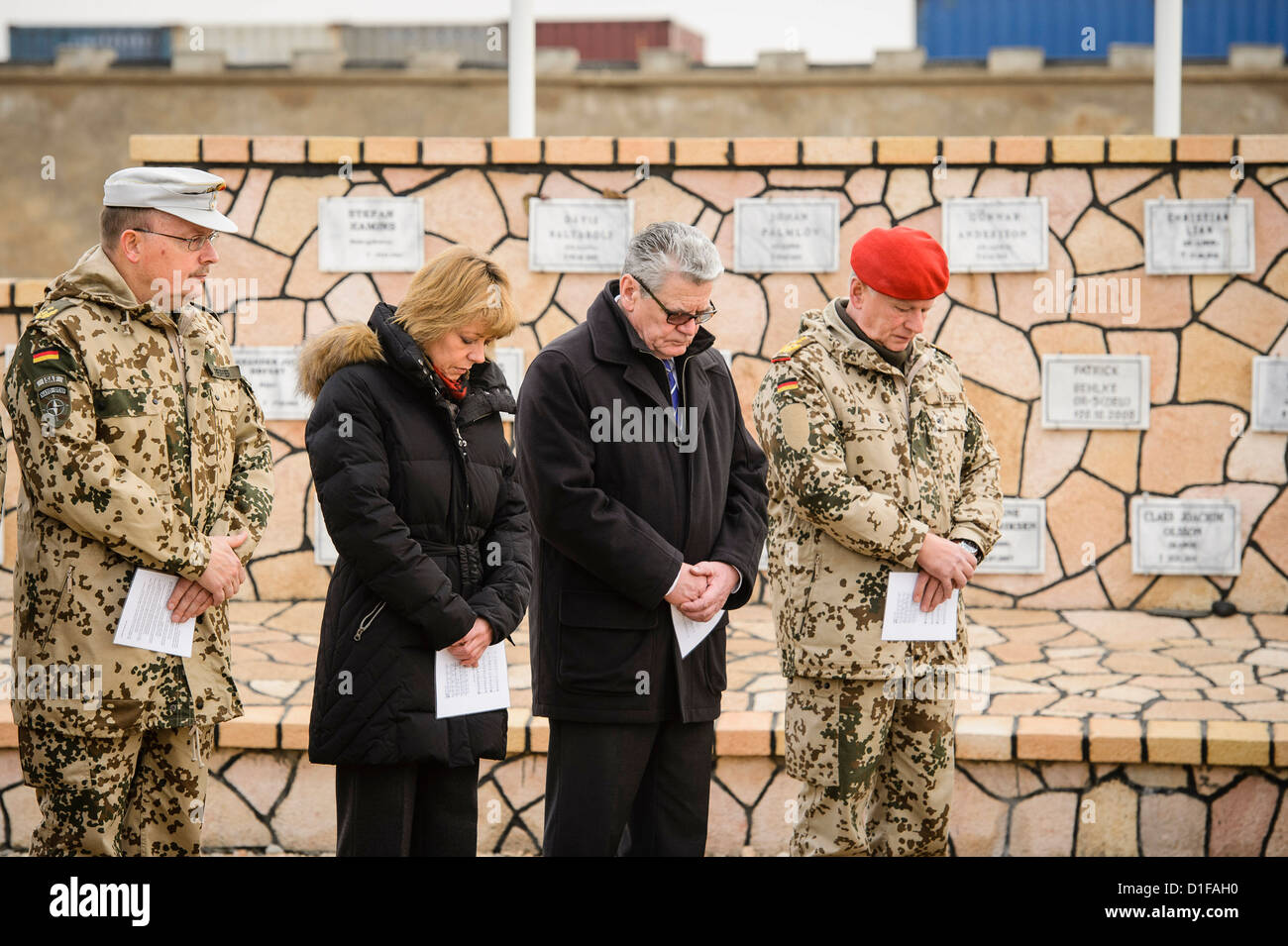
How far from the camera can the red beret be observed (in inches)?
127

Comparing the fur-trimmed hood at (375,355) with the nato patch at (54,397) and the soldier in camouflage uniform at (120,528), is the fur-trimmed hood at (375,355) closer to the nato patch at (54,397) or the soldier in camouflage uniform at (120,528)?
the soldier in camouflage uniform at (120,528)

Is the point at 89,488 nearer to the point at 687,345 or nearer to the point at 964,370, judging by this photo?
the point at 687,345

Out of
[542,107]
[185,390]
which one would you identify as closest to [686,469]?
[185,390]

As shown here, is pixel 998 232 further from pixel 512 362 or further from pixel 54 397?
pixel 54 397

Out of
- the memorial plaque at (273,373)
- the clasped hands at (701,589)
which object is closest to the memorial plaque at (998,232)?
the memorial plaque at (273,373)

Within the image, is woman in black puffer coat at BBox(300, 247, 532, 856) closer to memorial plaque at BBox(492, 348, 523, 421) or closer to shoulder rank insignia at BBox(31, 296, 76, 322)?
shoulder rank insignia at BBox(31, 296, 76, 322)

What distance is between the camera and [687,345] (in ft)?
10.3

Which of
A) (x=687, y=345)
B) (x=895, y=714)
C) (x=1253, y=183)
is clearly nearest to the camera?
(x=687, y=345)

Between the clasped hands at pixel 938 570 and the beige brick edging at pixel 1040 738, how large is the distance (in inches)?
46.4

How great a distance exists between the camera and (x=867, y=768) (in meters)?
3.26

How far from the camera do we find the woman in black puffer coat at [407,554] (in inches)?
114

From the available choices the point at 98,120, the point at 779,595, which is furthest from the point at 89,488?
the point at 98,120

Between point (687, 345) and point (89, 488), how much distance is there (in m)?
1.38

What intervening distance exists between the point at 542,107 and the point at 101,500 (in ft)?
43.5
